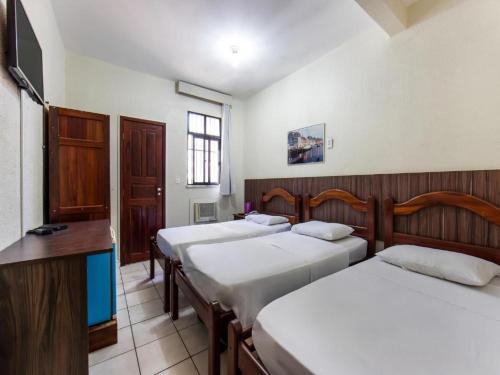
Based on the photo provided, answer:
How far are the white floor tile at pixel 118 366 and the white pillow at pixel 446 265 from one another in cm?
195

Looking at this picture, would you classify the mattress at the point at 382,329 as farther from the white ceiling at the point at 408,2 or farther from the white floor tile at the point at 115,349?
the white ceiling at the point at 408,2

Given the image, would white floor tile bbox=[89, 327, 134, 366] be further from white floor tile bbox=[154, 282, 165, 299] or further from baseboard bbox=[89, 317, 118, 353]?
white floor tile bbox=[154, 282, 165, 299]

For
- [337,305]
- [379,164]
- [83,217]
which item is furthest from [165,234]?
[379,164]

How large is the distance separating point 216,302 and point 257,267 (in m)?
0.35

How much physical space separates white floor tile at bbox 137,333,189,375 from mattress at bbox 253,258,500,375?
2.89 feet

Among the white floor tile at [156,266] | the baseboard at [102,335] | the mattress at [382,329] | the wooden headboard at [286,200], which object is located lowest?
the white floor tile at [156,266]

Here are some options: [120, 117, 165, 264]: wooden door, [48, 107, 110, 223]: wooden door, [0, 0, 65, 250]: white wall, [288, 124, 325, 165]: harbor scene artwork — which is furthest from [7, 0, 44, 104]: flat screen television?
[288, 124, 325, 165]: harbor scene artwork

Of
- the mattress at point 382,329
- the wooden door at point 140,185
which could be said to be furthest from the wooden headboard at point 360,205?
the wooden door at point 140,185

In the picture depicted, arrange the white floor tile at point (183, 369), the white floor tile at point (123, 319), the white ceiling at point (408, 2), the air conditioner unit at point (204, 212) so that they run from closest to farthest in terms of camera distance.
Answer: the white floor tile at point (183, 369) → the white floor tile at point (123, 319) → the white ceiling at point (408, 2) → the air conditioner unit at point (204, 212)

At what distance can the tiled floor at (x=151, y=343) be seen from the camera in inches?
55.7

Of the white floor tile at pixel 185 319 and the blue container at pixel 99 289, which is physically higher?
the blue container at pixel 99 289

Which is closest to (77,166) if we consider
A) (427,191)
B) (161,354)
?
(161,354)

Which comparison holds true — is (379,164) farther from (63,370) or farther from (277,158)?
(63,370)

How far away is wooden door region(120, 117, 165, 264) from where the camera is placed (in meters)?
3.21
